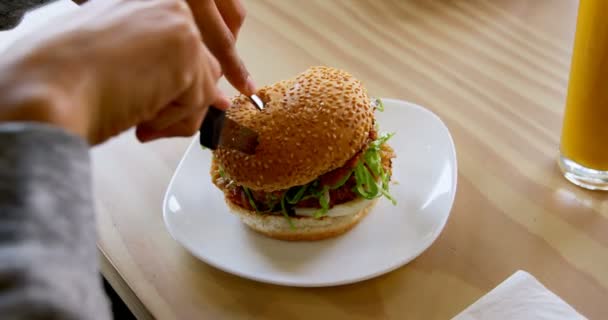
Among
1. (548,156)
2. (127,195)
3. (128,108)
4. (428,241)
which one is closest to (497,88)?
(548,156)

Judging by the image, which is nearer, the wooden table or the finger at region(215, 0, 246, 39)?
the wooden table

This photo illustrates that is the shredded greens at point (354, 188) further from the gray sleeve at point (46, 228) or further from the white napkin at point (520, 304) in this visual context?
the gray sleeve at point (46, 228)

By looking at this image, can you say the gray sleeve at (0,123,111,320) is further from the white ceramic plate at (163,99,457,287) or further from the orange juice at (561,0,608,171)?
the orange juice at (561,0,608,171)

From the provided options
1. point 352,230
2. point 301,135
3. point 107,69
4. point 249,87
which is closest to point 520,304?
point 352,230

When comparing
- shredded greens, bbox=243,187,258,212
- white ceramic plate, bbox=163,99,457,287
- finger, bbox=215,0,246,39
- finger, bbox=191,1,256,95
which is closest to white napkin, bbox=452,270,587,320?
white ceramic plate, bbox=163,99,457,287

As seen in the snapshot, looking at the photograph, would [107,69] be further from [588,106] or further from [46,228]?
[588,106]

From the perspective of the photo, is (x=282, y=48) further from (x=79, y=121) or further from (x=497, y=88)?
(x=79, y=121)
